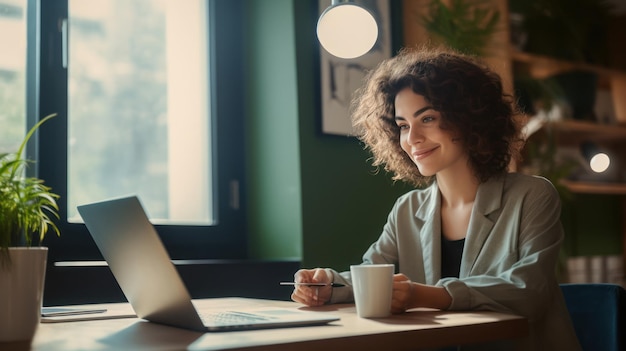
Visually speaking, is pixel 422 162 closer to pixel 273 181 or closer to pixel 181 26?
pixel 273 181

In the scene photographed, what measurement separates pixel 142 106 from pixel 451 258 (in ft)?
5.12

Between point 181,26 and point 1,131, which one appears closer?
point 1,131

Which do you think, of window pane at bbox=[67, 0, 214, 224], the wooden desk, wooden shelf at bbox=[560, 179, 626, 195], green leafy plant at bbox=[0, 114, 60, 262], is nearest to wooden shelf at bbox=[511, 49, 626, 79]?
wooden shelf at bbox=[560, 179, 626, 195]

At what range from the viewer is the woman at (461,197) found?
1.67m

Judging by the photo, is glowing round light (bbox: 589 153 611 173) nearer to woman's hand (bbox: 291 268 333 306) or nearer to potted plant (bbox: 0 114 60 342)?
woman's hand (bbox: 291 268 333 306)

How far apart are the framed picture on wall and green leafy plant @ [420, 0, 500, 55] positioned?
23 cm

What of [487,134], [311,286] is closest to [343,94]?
[487,134]

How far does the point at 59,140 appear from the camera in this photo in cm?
273

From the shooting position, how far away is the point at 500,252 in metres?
1.80

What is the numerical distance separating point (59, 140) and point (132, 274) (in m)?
1.55

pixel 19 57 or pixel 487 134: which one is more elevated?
pixel 19 57

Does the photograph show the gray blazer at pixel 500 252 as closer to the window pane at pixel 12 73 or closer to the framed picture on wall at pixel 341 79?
the framed picture on wall at pixel 341 79

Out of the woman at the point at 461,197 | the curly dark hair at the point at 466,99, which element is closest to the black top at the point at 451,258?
the woman at the point at 461,197

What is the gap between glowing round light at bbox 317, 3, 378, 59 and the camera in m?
2.06
